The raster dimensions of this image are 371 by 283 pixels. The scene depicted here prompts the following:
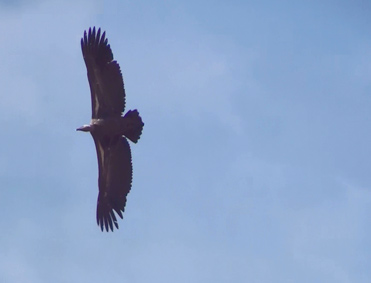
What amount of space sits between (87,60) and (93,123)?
191 cm

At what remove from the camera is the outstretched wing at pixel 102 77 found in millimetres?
30828

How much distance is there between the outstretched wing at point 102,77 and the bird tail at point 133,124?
0.49m

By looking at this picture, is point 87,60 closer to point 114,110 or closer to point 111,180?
point 114,110

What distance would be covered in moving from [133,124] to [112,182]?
2.94 meters

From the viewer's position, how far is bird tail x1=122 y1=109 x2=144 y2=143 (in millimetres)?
30373

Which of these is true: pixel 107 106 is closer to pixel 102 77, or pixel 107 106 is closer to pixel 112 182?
pixel 102 77

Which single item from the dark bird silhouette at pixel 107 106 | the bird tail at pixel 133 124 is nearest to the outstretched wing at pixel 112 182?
the dark bird silhouette at pixel 107 106

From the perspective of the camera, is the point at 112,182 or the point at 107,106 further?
the point at 112,182

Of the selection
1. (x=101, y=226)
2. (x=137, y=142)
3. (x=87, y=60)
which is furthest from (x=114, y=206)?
(x=87, y=60)

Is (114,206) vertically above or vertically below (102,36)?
below

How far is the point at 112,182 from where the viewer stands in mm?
32594

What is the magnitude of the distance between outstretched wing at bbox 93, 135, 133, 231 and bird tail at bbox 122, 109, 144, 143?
1.55m

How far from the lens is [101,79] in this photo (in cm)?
3103

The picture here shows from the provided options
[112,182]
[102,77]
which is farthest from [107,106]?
[112,182]
